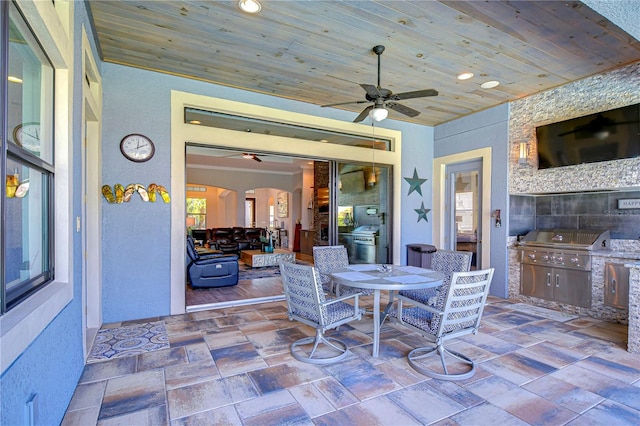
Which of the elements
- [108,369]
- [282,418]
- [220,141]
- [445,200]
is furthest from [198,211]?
[282,418]

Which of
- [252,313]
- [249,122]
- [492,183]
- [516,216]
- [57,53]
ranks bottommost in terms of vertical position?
[252,313]

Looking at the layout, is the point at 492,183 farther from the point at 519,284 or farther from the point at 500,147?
the point at 519,284

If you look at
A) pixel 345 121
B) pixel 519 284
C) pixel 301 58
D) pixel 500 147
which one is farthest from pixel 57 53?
pixel 519 284

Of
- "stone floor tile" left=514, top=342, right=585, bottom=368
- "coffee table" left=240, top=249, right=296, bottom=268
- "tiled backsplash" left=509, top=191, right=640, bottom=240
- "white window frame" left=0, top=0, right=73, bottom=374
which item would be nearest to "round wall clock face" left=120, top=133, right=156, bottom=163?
"white window frame" left=0, top=0, right=73, bottom=374

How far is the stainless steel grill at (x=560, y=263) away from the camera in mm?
4219

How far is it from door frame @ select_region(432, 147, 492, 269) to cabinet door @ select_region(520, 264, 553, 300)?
1.87 feet

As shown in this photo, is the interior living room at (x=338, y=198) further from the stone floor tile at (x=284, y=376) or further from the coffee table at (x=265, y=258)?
the coffee table at (x=265, y=258)

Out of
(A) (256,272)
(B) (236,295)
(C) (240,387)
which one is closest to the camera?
(C) (240,387)

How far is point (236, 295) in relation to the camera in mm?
5219

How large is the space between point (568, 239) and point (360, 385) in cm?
386

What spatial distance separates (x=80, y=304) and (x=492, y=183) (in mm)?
5574

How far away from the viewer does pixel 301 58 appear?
377 centimetres

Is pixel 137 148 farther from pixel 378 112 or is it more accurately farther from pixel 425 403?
pixel 425 403

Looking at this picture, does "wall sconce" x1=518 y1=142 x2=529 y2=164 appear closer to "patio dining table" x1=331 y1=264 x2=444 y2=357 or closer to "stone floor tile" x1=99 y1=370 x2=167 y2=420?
"patio dining table" x1=331 y1=264 x2=444 y2=357
